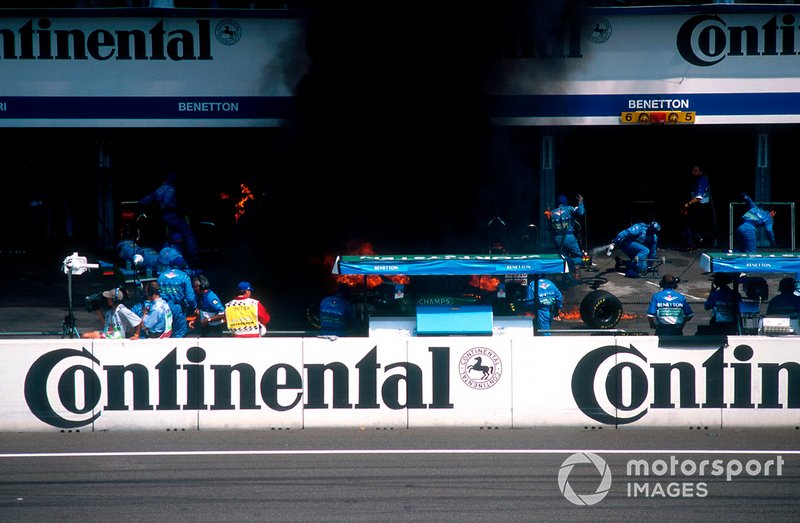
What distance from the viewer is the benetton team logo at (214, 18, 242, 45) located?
19.6 meters

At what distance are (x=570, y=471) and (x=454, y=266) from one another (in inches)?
160

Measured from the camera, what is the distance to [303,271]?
17.7m

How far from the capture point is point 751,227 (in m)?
17.1

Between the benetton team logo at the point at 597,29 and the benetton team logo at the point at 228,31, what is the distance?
7086mm

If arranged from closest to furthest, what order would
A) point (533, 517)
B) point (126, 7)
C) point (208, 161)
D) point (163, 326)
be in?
point (533, 517), point (163, 326), point (126, 7), point (208, 161)

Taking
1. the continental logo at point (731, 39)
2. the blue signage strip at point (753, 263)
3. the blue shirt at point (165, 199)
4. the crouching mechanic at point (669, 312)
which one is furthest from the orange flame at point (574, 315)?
the blue shirt at point (165, 199)

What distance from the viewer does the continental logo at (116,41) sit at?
64.2 ft

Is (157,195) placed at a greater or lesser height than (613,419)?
greater

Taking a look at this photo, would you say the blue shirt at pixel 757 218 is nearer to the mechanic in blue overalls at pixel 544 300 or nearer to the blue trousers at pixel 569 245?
the blue trousers at pixel 569 245

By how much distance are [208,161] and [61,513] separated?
1450 centimetres

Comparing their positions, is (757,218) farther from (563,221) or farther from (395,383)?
(395,383)

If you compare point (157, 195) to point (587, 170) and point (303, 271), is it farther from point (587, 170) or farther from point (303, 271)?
point (587, 170)

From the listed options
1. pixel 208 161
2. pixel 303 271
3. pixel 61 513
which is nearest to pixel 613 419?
pixel 61 513

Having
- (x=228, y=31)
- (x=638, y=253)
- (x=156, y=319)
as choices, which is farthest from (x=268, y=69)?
(x=156, y=319)
